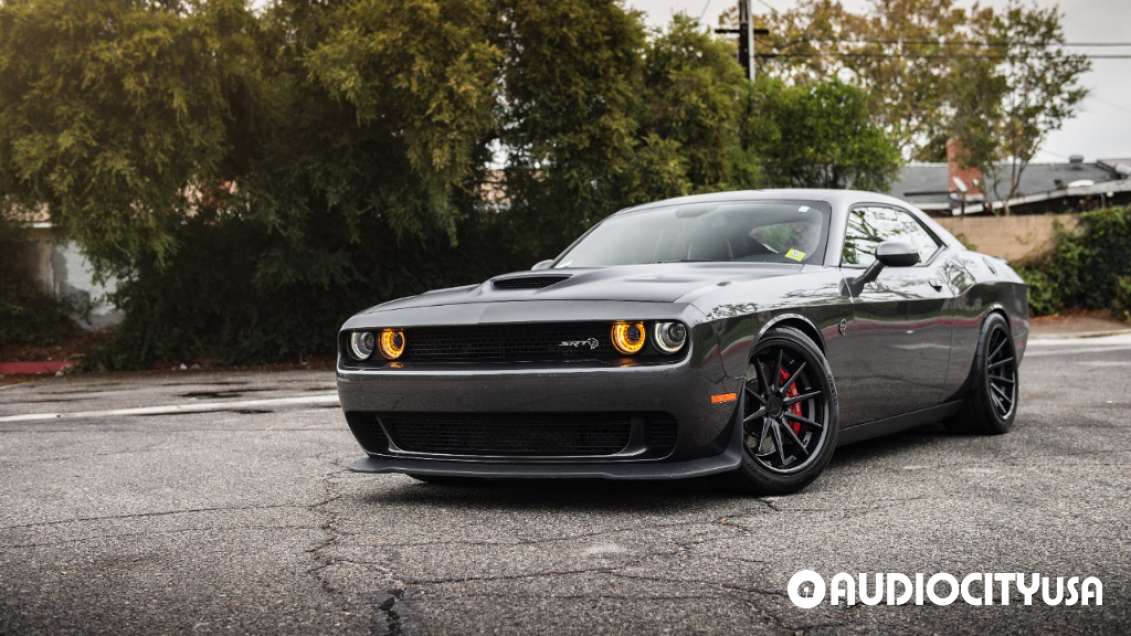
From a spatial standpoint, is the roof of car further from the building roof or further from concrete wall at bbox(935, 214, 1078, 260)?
the building roof

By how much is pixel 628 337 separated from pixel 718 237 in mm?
1512

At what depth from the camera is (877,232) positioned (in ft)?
20.4

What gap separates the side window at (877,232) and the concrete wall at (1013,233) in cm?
1790

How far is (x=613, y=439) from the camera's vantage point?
4461 mm

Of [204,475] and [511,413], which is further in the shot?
[204,475]

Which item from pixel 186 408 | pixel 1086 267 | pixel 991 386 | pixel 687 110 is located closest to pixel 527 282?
pixel 991 386

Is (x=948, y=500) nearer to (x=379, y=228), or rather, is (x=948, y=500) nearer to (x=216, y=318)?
(x=379, y=228)

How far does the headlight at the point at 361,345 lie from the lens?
500 cm

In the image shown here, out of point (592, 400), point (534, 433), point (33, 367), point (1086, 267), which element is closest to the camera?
point (592, 400)

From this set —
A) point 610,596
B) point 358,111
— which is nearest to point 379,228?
point 358,111

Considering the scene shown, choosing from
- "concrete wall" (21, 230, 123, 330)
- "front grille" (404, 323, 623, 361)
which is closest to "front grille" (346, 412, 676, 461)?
"front grille" (404, 323, 623, 361)

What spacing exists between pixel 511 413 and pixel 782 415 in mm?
1125

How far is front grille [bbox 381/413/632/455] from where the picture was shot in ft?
14.6
